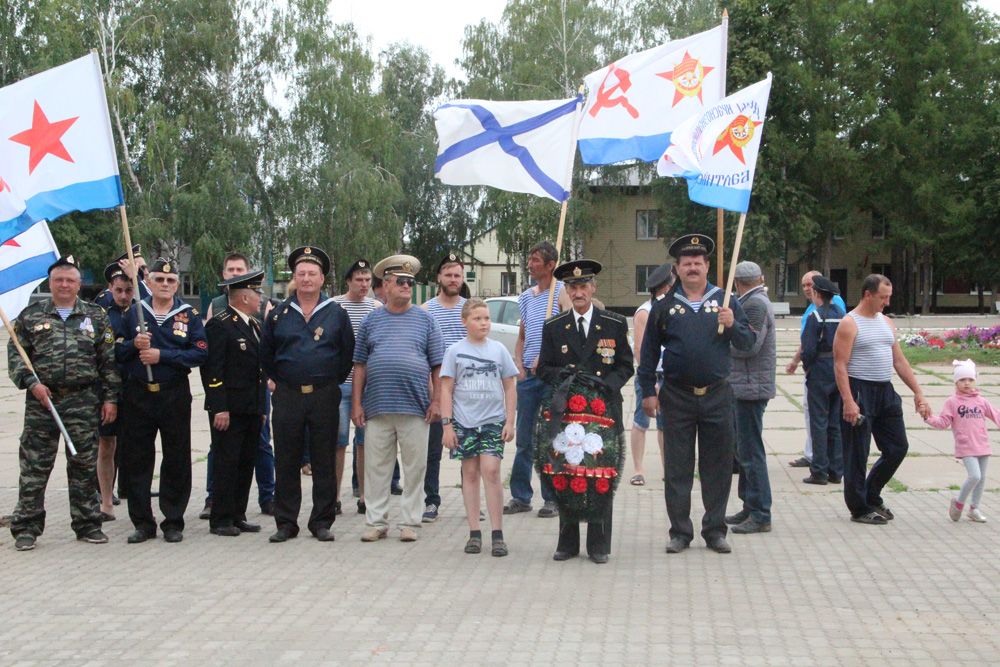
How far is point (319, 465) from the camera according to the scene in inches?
307

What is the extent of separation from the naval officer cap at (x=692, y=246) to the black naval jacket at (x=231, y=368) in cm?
318

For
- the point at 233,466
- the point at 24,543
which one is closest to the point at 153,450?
the point at 233,466

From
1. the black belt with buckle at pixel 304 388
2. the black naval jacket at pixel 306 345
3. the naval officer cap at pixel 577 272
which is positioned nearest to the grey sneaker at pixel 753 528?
the naval officer cap at pixel 577 272

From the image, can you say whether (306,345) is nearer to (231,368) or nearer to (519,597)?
(231,368)

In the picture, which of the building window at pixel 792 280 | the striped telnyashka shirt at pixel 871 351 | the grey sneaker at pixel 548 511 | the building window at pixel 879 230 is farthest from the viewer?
the building window at pixel 792 280

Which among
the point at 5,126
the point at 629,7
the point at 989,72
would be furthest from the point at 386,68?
the point at 5,126

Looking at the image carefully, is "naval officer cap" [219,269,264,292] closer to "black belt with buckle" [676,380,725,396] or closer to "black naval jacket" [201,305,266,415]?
"black naval jacket" [201,305,266,415]

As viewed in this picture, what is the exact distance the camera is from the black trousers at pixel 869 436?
26.2 ft

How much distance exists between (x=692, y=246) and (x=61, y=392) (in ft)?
14.9

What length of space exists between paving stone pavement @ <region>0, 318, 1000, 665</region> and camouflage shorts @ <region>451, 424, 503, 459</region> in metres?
0.71

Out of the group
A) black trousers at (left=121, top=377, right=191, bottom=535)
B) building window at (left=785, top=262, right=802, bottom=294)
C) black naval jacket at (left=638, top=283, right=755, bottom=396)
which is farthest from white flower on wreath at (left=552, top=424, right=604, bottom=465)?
building window at (left=785, top=262, right=802, bottom=294)

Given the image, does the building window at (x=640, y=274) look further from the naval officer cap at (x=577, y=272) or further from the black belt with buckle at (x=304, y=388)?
the naval officer cap at (x=577, y=272)

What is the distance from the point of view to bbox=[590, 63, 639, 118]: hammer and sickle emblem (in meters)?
9.33

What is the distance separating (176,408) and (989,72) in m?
51.2
